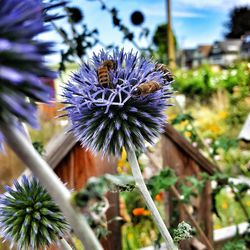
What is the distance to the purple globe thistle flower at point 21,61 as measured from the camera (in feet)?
1.38

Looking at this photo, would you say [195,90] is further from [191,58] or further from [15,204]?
[191,58]

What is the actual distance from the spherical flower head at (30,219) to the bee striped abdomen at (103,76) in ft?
0.61

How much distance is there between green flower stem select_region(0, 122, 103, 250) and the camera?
41 centimetres

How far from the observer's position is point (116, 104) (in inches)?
29.8

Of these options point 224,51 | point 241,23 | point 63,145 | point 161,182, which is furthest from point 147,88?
point 224,51

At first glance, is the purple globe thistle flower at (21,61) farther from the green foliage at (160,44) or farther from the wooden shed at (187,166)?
the wooden shed at (187,166)

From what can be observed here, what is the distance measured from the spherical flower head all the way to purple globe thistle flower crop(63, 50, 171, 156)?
14 cm

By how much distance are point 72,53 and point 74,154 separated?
37 centimetres

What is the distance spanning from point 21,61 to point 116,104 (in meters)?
0.33

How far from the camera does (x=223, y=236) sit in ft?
7.67

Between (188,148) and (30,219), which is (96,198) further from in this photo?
(188,148)

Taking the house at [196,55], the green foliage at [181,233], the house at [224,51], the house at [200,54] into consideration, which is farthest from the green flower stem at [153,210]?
the house at [196,55]

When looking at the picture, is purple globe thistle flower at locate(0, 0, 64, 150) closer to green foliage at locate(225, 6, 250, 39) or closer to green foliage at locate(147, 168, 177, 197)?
green foliage at locate(147, 168, 177, 197)

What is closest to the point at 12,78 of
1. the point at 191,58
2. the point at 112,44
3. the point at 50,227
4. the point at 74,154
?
the point at 50,227
